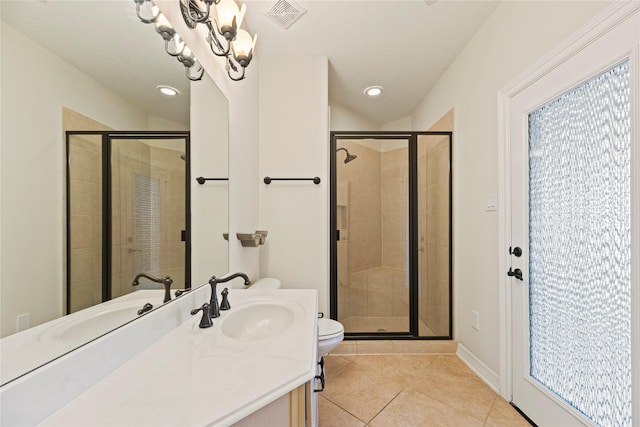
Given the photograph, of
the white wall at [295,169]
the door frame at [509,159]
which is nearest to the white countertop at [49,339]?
the white wall at [295,169]

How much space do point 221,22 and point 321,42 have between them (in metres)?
0.97

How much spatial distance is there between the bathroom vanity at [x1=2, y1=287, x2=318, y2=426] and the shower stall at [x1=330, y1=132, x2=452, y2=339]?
1547 mm

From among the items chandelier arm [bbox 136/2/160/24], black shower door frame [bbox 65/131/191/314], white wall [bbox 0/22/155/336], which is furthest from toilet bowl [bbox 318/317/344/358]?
chandelier arm [bbox 136/2/160/24]

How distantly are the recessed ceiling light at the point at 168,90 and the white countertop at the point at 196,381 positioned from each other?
89 centimetres

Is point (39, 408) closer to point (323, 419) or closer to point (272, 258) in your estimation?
point (323, 419)

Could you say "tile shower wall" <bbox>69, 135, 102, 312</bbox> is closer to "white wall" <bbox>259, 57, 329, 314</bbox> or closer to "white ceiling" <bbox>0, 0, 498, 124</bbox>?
"white ceiling" <bbox>0, 0, 498, 124</bbox>

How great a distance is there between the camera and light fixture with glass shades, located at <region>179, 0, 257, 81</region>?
106 centimetres

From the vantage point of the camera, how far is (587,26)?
Answer: 41.8 inches

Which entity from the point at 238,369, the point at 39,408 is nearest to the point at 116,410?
the point at 39,408

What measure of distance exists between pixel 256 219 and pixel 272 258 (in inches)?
14.4

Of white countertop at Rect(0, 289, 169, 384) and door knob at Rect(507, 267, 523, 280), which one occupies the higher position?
white countertop at Rect(0, 289, 169, 384)

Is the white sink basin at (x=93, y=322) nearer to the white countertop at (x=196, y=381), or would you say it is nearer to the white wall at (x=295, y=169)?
the white countertop at (x=196, y=381)

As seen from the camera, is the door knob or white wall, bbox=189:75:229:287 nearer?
white wall, bbox=189:75:229:287

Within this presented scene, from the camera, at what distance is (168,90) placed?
962 millimetres
